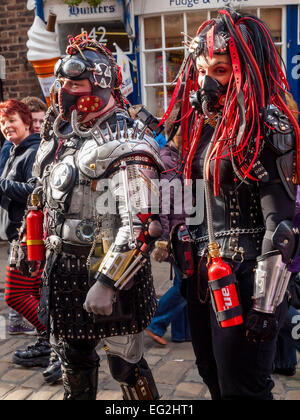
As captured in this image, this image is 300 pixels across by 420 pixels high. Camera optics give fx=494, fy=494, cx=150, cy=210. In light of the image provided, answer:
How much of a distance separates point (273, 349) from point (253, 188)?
2.26 feet

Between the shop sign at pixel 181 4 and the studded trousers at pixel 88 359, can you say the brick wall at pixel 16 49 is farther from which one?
the studded trousers at pixel 88 359

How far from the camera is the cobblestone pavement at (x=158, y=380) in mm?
3293

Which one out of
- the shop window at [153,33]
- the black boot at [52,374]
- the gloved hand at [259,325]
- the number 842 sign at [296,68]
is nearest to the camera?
the gloved hand at [259,325]

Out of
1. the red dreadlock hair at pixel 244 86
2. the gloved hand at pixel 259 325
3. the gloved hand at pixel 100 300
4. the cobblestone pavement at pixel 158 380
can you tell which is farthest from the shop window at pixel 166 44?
the gloved hand at pixel 259 325

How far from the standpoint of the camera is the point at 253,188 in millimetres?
2102

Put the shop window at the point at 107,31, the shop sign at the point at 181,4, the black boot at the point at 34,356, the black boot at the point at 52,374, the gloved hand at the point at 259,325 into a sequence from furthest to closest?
the shop window at the point at 107,31 < the shop sign at the point at 181,4 < the black boot at the point at 34,356 < the black boot at the point at 52,374 < the gloved hand at the point at 259,325

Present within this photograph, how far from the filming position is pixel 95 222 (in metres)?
2.48

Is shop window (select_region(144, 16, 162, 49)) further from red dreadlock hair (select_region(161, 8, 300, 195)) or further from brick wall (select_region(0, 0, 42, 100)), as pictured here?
red dreadlock hair (select_region(161, 8, 300, 195))

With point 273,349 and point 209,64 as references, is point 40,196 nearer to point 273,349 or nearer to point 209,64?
point 209,64

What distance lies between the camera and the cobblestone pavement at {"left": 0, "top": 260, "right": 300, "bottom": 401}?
130 inches

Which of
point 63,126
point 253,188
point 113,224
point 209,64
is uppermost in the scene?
point 209,64

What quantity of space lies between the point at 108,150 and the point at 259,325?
1.07 m

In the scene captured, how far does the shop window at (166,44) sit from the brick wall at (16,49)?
1.71m
